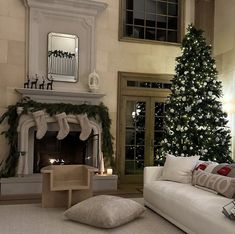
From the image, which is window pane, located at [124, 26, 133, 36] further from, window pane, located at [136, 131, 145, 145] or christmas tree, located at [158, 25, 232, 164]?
window pane, located at [136, 131, 145, 145]

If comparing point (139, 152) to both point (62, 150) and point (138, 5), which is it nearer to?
point (62, 150)

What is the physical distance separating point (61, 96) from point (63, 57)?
0.81 meters

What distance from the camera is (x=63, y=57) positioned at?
6.11 metres

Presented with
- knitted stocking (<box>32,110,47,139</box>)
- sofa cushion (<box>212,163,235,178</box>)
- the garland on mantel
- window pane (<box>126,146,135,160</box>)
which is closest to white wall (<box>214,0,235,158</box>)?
window pane (<box>126,146,135,160</box>)

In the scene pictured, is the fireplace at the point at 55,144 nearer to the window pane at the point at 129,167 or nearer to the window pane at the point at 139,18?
the window pane at the point at 129,167

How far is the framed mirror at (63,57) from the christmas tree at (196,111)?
6.81 feet

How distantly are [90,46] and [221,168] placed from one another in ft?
12.0

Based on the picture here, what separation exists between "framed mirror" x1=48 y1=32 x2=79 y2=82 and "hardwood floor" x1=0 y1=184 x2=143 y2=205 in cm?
230

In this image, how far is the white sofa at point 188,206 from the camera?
298 centimetres

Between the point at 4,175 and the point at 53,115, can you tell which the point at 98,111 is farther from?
the point at 4,175

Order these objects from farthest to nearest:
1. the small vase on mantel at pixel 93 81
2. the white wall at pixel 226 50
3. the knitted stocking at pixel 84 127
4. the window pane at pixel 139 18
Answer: the window pane at pixel 139 18
the white wall at pixel 226 50
the small vase on mantel at pixel 93 81
the knitted stocking at pixel 84 127

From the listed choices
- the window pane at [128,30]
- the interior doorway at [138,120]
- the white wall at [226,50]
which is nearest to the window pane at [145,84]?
the interior doorway at [138,120]

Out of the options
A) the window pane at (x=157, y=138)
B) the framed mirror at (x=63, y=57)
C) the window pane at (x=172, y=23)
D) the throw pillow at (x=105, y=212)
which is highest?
the window pane at (x=172, y=23)

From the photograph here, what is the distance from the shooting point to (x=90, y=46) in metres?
6.29
